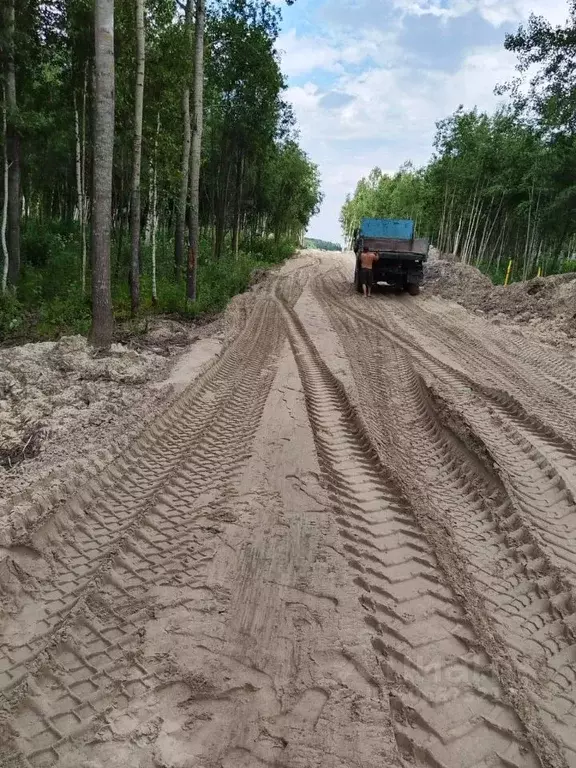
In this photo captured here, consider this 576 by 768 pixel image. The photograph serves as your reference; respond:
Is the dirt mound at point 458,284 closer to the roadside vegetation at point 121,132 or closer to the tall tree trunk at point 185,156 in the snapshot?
the roadside vegetation at point 121,132

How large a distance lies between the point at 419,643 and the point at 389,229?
18.6 metres

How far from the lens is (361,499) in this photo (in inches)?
162

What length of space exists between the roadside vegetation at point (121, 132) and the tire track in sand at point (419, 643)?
5.71 metres

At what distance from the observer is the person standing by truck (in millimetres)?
16531

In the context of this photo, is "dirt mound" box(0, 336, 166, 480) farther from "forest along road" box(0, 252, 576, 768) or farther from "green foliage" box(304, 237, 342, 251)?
"green foliage" box(304, 237, 342, 251)

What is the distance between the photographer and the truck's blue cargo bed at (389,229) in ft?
63.6

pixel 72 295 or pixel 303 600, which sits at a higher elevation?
pixel 72 295

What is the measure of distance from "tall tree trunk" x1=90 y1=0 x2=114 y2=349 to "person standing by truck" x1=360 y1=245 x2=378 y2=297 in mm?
10206

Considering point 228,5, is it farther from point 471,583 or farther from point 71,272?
point 471,583

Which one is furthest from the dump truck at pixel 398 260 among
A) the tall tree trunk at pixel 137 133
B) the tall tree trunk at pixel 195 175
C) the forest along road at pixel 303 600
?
the forest along road at pixel 303 600

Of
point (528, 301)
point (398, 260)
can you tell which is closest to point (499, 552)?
point (528, 301)

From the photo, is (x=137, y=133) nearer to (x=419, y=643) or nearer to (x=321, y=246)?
(x=419, y=643)

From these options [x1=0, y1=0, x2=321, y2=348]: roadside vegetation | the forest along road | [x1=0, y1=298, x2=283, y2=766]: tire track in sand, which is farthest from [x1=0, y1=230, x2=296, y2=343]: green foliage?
[x1=0, y1=298, x2=283, y2=766]: tire track in sand

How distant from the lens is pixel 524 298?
14977mm
